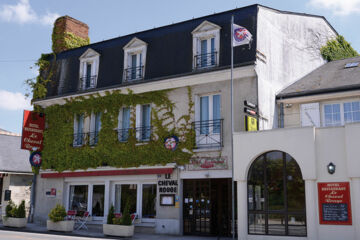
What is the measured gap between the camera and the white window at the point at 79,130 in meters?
20.9

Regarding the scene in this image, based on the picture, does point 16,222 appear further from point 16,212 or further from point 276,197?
point 276,197

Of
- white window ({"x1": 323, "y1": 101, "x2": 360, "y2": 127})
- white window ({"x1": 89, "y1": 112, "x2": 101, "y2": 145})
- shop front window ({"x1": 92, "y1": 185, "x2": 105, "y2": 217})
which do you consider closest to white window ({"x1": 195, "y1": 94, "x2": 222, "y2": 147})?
white window ({"x1": 323, "y1": 101, "x2": 360, "y2": 127})

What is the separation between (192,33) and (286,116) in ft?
17.6

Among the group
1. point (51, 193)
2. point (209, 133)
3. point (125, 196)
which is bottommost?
point (125, 196)

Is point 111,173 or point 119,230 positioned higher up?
point 111,173

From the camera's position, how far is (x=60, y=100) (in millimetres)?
21703

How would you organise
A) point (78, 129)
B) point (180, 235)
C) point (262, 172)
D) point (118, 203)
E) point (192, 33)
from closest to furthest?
point (262, 172) < point (180, 235) < point (192, 33) < point (118, 203) < point (78, 129)

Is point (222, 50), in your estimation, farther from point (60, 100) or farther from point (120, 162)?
point (60, 100)

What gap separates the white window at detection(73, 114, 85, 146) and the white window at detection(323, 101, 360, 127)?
37.6ft

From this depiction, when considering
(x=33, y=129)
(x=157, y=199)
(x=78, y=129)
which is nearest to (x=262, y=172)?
(x=157, y=199)

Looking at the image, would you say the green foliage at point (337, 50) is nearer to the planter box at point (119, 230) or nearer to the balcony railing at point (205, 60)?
the balcony railing at point (205, 60)

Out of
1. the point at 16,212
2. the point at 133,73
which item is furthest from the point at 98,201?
the point at 133,73

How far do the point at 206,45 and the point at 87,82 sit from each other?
6791mm

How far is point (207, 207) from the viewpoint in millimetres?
16797
